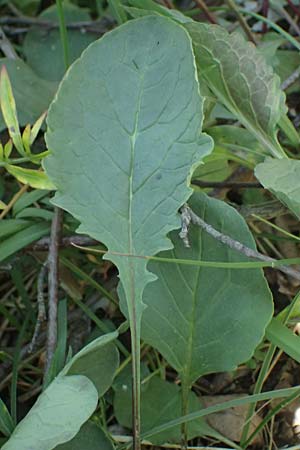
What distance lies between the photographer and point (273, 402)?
1.05 meters

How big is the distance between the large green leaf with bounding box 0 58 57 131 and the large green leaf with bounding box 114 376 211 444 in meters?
0.50

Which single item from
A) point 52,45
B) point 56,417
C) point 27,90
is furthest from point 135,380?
point 52,45

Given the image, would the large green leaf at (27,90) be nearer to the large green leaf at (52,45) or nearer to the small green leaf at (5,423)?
the large green leaf at (52,45)

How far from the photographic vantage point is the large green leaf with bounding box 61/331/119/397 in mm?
834

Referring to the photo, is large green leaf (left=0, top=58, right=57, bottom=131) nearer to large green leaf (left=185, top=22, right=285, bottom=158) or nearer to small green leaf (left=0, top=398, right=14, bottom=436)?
large green leaf (left=185, top=22, right=285, bottom=158)

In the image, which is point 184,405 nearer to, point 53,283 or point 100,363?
point 100,363

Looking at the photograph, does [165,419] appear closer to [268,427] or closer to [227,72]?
[268,427]

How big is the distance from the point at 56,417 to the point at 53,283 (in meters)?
0.29

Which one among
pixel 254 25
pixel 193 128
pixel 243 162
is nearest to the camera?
pixel 193 128

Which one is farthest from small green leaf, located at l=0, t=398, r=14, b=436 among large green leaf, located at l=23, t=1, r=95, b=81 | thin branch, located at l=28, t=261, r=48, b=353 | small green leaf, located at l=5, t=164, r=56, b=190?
large green leaf, located at l=23, t=1, r=95, b=81

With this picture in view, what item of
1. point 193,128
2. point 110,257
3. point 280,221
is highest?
point 193,128

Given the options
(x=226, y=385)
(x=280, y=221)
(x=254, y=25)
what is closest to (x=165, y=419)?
(x=226, y=385)

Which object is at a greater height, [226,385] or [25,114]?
[25,114]

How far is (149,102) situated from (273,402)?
50cm
